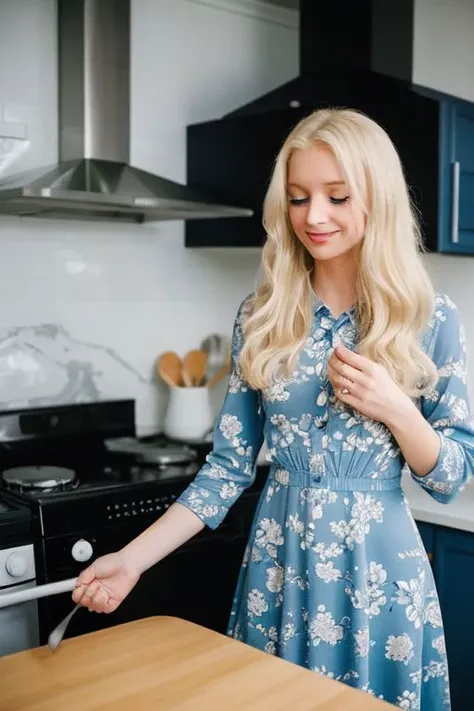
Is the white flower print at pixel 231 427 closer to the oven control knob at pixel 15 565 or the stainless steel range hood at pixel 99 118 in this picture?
the oven control knob at pixel 15 565

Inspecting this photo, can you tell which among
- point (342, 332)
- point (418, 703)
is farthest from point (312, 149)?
point (418, 703)

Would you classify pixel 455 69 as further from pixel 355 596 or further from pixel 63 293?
pixel 355 596

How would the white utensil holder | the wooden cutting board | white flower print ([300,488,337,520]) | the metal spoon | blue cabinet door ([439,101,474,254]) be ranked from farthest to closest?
the white utensil holder
blue cabinet door ([439,101,474,254])
white flower print ([300,488,337,520])
the metal spoon
the wooden cutting board

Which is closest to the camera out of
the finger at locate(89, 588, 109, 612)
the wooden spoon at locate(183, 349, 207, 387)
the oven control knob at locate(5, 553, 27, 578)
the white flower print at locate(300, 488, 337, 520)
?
the finger at locate(89, 588, 109, 612)

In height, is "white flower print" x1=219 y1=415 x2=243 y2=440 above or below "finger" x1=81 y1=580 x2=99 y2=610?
above

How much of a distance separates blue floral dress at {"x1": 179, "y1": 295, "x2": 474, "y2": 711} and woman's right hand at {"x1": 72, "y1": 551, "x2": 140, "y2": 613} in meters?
0.20

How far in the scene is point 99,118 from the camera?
2686mm

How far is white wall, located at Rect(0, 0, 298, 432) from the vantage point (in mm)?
2723

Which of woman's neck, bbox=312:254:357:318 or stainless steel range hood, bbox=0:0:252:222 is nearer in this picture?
woman's neck, bbox=312:254:357:318

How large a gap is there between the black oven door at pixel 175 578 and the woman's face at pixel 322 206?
109 centimetres

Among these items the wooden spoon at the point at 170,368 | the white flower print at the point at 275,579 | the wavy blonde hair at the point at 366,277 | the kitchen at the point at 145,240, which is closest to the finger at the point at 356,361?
the wavy blonde hair at the point at 366,277

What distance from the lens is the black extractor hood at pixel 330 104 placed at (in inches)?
100

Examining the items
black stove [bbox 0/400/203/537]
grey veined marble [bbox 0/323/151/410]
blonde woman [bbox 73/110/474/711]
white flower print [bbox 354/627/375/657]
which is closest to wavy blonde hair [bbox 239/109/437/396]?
blonde woman [bbox 73/110/474/711]

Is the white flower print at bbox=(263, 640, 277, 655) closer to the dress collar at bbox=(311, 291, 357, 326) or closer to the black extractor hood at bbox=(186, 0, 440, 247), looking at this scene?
the dress collar at bbox=(311, 291, 357, 326)
